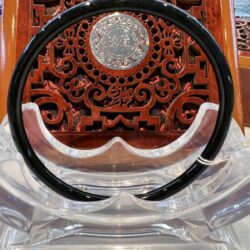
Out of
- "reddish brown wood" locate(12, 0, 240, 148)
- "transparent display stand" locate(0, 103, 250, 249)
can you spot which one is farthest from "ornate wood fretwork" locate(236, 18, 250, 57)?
"transparent display stand" locate(0, 103, 250, 249)

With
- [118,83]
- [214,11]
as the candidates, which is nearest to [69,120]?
[118,83]

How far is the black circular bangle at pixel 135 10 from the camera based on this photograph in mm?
407

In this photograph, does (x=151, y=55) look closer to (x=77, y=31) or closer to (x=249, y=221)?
(x=77, y=31)

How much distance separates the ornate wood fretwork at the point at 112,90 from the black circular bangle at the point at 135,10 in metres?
0.28

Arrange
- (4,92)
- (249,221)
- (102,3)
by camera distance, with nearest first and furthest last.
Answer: (102,3) → (249,221) → (4,92)

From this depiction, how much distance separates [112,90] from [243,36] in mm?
508

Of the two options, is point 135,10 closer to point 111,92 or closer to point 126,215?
point 126,215

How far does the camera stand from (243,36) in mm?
1119

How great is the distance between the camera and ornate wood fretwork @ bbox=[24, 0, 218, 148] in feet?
2.48

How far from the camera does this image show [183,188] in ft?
1.56

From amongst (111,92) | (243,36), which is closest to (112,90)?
(111,92)

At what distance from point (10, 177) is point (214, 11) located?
1.66 ft

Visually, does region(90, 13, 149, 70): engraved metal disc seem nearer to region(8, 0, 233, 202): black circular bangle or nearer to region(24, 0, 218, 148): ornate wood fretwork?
region(24, 0, 218, 148): ornate wood fretwork

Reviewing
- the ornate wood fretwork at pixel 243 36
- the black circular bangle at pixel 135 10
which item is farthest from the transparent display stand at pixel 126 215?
the ornate wood fretwork at pixel 243 36
